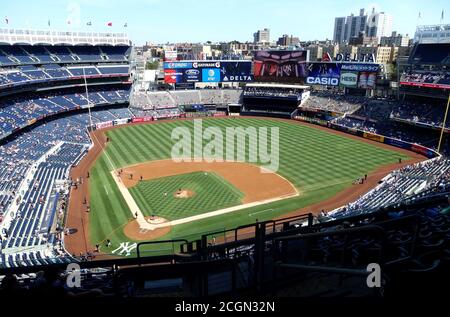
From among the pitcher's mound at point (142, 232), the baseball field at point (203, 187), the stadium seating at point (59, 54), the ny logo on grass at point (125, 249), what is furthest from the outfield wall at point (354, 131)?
the ny logo on grass at point (125, 249)

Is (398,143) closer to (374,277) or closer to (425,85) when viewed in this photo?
(425,85)

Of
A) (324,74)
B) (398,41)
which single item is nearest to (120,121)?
(324,74)

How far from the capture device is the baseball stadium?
7418mm

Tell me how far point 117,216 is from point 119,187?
6839 mm

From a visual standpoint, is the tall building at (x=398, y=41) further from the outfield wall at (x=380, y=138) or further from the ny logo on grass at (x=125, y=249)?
the ny logo on grass at (x=125, y=249)

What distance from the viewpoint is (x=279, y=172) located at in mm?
40969

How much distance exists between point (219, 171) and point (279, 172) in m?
7.29

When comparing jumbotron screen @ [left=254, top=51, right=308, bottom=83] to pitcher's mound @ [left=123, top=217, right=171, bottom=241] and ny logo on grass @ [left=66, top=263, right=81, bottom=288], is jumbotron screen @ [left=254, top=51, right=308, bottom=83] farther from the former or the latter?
ny logo on grass @ [left=66, top=263, right=81, bottom=288]

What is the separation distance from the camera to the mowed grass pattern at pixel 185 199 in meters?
31.1

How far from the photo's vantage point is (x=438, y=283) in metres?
4.53

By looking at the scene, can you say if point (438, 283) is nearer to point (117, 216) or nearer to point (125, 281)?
point (125, 281)

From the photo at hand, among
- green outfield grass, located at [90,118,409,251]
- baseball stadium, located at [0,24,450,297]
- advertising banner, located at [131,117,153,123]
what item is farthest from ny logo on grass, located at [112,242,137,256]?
advertising banner, located at [131,117,153,123]

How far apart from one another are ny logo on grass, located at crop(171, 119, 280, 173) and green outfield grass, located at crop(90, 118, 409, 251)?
1505mm

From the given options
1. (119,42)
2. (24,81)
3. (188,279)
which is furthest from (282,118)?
(188,279)
